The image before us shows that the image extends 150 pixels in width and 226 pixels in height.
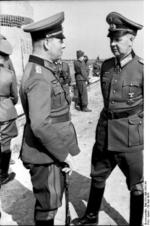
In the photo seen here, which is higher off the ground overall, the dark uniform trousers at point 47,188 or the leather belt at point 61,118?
the leather belt at point 61,118

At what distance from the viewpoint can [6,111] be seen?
445 centimetres

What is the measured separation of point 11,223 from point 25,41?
1818 centimetres

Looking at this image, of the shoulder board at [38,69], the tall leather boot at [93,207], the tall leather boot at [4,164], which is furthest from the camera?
the tall leather boot at [4,164]

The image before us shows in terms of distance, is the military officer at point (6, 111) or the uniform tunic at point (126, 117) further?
the military officer at point (6, 111)

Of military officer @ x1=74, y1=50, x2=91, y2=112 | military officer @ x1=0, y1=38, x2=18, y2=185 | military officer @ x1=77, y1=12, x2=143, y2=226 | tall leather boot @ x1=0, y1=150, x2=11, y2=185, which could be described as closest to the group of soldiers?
military officer @ x1=77, y1=12, x2=143, y2=226

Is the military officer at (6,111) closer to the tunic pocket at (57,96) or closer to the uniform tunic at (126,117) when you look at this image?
the uniform tunic at (126,117)

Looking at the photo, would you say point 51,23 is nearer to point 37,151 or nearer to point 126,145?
point 37,151

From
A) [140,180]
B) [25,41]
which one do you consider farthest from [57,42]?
[25,41]

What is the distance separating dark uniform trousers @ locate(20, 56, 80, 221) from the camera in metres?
2.34

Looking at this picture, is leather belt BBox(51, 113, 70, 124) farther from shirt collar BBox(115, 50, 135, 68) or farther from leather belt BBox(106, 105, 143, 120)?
shirt collar BBox(115, 50, 135, 68)

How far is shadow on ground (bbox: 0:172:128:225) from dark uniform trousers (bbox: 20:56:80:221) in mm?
957

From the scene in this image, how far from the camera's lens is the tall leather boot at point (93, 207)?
10.7ft

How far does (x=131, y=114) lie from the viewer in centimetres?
294

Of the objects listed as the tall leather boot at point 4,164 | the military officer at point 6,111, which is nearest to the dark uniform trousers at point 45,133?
the military officer at point 6,111
